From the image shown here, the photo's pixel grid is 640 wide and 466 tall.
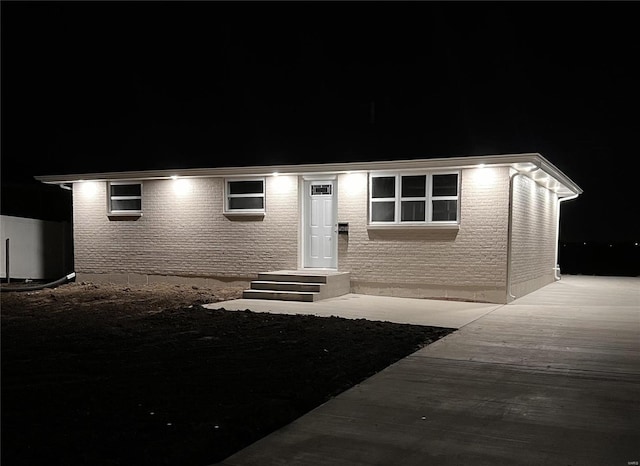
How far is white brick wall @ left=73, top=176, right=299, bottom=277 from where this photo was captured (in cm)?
1373

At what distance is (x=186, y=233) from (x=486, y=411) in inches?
449

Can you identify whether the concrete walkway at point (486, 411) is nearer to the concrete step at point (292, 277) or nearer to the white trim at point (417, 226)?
the white trim at point (417, 226)

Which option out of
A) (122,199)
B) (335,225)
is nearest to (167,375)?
(335,225)

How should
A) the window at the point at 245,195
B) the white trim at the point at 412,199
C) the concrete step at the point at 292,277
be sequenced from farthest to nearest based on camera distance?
the window at the point at 245,195, the white trim at the point at 412,199, the concrete step at the point at 292,277

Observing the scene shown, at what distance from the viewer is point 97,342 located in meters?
7.04

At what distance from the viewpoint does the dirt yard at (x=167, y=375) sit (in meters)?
3.74

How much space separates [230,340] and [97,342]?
5.74ft

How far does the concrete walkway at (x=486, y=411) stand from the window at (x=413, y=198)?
4729 millimetres

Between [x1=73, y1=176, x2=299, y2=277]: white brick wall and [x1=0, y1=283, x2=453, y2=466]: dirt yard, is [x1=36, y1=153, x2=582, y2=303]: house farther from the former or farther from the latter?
[x1=0, y1=283, x2=453, y2=466]: dirt yard

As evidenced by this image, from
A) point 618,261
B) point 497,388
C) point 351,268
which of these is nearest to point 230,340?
point 497,388

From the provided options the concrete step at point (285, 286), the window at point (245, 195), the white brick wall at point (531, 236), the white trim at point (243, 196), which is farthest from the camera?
the window at point (245, 195)

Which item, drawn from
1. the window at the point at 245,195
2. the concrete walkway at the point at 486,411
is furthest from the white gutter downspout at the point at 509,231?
the window at the point at 245,195

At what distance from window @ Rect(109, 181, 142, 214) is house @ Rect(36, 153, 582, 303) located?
3cm

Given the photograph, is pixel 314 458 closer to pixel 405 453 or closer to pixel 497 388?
pixel 405 453
